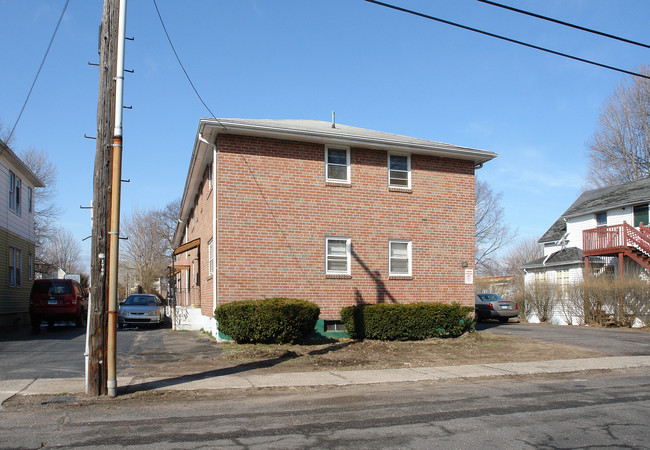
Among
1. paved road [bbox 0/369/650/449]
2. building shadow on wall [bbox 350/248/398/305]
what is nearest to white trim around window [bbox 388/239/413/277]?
building shadow on wall [bbox 350/248/398/305]

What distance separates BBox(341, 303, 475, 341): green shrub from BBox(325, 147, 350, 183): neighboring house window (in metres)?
3.87

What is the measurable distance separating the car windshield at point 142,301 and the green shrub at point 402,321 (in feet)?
32.4

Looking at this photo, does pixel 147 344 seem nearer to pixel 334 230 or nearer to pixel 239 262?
pixel 239 262

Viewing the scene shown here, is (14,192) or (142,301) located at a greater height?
(14,192)

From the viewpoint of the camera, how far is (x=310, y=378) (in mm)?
9789

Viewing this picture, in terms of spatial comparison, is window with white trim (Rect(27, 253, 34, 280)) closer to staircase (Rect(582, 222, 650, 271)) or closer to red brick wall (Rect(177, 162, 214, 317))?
red brick wall (Rect(177, 162, 214, 317))

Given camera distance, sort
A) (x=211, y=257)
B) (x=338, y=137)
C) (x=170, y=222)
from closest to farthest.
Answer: (x=338, y=137), (x=211, y=257), (x=170, y=222)

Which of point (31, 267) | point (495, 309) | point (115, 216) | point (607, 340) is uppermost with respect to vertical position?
point (115, 216)

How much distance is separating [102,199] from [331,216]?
8.58 m

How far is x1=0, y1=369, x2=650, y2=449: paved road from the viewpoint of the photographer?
5.73 metres

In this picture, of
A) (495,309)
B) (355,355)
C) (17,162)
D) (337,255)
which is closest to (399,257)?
(337,255)

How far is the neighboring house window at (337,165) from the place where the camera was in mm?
16234

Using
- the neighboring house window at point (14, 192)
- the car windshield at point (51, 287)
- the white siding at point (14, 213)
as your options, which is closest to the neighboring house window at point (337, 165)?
the car windshield at point (51, 287)

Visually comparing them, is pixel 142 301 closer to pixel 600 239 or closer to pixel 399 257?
pixel 399 257
